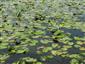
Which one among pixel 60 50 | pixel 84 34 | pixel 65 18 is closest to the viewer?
pixel 60 50

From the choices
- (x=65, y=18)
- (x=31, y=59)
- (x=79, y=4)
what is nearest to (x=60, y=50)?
(x=31, y=59)

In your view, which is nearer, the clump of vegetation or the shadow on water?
the shadow on water

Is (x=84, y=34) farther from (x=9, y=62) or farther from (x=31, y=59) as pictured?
(x=9, y=62)

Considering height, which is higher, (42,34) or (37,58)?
(42,34)

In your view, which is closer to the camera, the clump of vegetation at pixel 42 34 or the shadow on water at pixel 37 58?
the shadow on water at pixel 37 58

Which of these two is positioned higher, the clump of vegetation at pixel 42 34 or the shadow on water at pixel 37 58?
the clump of vegetation at pixel 42 34

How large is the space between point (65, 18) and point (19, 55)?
312 centimetres

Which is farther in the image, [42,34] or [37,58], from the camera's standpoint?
[42,34]

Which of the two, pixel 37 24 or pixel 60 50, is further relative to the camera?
pixel 37 24

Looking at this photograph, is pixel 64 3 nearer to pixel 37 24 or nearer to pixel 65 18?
pixel 65 18

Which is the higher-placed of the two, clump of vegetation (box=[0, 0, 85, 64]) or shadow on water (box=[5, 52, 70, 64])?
clump of vegetation (box=[0, 0, 85, 64])

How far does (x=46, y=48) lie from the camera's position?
18.1 feet

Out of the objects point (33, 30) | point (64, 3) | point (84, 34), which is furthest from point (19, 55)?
point (64, 3)

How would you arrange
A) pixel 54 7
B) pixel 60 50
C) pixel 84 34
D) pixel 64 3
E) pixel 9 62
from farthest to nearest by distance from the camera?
pixel 64 3 < pixel 54 7 < pixel 84 34 < pixel 60 50 < pixel 9 62
